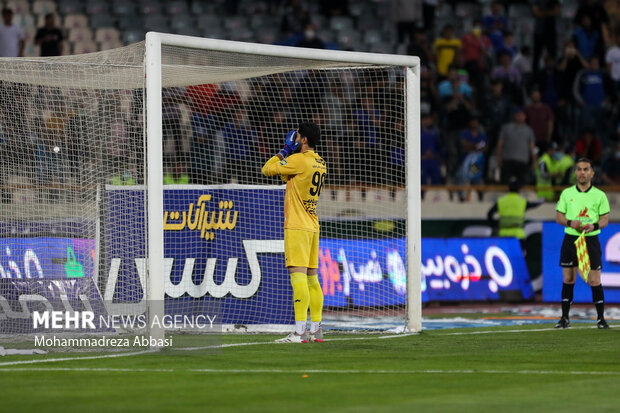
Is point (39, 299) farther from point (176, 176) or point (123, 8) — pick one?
point (123, 8)

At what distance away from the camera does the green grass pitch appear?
7879 millimetres

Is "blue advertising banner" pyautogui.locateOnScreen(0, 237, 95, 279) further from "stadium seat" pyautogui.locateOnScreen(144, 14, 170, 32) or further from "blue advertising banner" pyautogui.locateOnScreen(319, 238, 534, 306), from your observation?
"stadium seat" pyautogui.locateOnScreen(144, 14, 170, 32)

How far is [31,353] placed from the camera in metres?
11.0

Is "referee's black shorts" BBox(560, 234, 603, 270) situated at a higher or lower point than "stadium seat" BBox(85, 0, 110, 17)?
lower

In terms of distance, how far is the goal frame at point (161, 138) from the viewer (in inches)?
442

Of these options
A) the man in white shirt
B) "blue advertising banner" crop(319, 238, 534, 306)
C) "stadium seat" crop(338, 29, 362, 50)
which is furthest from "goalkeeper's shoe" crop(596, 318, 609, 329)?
"stadium seat" crop(338, 29, 362, 50)

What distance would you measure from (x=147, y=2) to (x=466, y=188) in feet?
31.5

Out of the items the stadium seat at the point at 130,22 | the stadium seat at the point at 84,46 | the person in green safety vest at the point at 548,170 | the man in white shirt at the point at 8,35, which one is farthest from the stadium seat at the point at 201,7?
the person in green safety vest at the point at 548,170

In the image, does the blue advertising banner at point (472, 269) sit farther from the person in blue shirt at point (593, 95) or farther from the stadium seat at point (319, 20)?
the stadium seat at point (319, 20)

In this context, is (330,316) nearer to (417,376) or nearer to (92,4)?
(417,376)

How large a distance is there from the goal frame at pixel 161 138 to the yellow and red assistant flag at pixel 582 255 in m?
2.53

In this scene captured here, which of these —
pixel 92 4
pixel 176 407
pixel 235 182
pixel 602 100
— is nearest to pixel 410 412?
pixel 176 407

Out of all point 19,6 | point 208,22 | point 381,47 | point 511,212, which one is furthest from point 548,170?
point 19,6

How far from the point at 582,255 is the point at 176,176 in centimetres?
552
